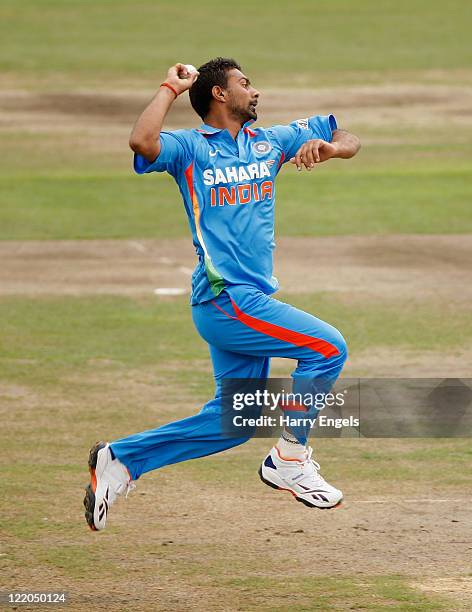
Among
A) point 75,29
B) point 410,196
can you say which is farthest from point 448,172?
point 75,29

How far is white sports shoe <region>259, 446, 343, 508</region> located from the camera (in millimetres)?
7531

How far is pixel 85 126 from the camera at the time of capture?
29141 millimetres

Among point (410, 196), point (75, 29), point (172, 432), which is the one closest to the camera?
point (172, 432)

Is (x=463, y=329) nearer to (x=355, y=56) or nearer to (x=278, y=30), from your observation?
(x=355, y=56)

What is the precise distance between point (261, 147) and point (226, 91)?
0.37m

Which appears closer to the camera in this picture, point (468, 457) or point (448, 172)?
point (468, 457)

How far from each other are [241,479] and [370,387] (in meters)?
2.39

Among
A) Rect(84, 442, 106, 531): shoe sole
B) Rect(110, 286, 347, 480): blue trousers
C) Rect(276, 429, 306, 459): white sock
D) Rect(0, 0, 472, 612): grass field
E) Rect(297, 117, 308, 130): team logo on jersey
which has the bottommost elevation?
Rect(0, 0, 472, 612): grass field

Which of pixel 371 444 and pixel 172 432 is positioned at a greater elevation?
pixel 172 432

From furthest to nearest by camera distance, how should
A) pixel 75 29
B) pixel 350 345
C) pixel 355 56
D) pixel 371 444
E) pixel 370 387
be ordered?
pixel 75 29
pixel 355 56
pixel 350 345
pixel 370 387
pixel 371 444

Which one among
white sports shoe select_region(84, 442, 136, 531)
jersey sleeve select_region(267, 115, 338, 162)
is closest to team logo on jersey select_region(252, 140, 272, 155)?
jersey sleeve select_region(267, 115, 338, 162)

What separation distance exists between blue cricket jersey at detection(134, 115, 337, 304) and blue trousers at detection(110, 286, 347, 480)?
0.12m

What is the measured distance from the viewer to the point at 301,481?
759cm

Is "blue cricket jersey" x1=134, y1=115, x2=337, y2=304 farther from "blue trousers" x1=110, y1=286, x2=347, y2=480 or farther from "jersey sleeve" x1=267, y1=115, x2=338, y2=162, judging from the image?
"jersey sleeve" x1=267, y1=115, x2=338, y2=162
